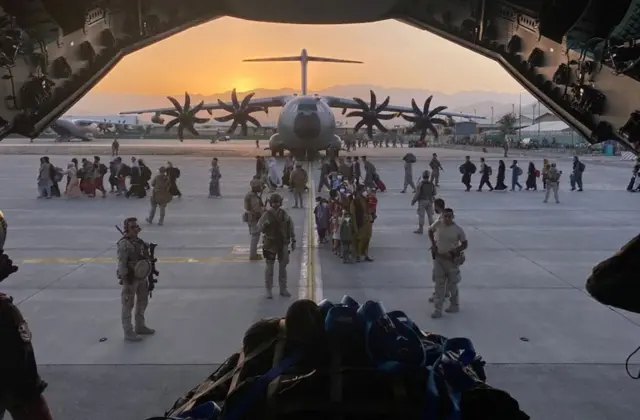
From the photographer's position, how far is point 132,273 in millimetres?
7363

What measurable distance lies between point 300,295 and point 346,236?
7.87 feet

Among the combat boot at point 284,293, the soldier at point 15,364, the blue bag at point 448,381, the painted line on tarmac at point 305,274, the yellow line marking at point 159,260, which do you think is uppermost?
the blue bag at point 448,381

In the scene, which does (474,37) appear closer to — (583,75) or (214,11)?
(583,75)

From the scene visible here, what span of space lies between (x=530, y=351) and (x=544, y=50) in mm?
3578

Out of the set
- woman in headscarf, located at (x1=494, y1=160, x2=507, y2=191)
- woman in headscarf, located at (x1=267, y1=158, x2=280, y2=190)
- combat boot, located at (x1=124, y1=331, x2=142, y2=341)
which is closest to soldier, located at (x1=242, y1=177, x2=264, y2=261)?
combat boot, located at (x1=124, y1=331, x2=142, y2=341)

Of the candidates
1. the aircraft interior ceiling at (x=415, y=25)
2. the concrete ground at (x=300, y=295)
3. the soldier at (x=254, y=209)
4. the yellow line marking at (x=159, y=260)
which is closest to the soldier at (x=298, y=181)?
the concrete ground at (x=300, y=295)

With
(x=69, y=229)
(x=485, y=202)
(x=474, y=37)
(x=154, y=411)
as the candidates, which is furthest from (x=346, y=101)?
(x=154, y=411)

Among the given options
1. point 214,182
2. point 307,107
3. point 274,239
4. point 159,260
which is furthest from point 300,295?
point 307,107

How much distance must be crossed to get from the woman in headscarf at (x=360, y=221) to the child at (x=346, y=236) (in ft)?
0.46

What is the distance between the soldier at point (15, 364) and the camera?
134 inches

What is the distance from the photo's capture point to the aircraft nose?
33.6 meters

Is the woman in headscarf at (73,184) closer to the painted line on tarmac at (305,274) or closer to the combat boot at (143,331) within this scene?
the painted line on tarmac at (305,274)

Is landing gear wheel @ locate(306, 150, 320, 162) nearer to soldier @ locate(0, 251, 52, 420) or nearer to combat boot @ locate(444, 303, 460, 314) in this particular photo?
combat boot @ locate(444, 303, 460, 314)

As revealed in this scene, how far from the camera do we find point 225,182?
91.4 feet
